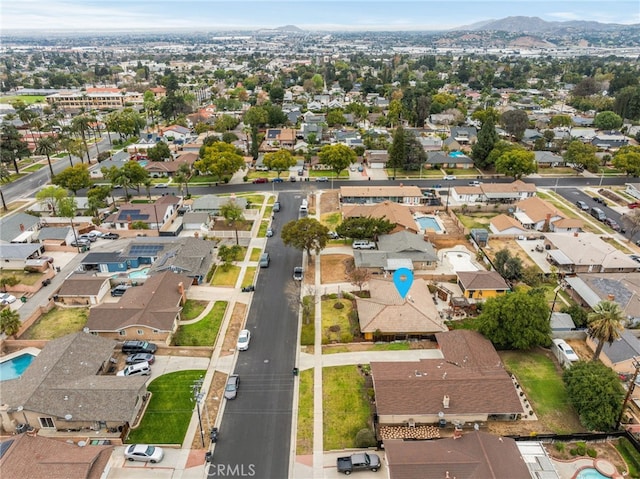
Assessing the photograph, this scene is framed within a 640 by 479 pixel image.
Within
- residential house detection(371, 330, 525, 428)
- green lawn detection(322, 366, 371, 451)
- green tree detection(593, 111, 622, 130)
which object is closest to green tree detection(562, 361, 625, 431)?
residential house detection(371, 330, 525, 428)

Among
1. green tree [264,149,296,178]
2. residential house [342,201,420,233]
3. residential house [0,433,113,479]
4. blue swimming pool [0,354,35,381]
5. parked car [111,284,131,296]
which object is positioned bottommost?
blue swimming pool [0,354,35,381]

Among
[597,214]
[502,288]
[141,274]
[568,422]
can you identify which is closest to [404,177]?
[597,214]

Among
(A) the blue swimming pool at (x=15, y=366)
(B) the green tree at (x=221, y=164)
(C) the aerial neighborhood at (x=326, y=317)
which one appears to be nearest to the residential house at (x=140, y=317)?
(C) the aerial neighborhood at (x=326, y=317)

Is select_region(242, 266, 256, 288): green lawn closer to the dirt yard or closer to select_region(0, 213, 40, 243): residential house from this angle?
the dirt yard

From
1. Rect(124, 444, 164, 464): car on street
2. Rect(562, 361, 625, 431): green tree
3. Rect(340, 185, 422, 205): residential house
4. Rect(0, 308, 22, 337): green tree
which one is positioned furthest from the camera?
Rect(340, 185, 422, 205): residential house

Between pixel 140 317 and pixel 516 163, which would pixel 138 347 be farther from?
pixel 516 163

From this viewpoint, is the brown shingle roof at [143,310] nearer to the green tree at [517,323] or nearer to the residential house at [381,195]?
the green tree at [517,323]
